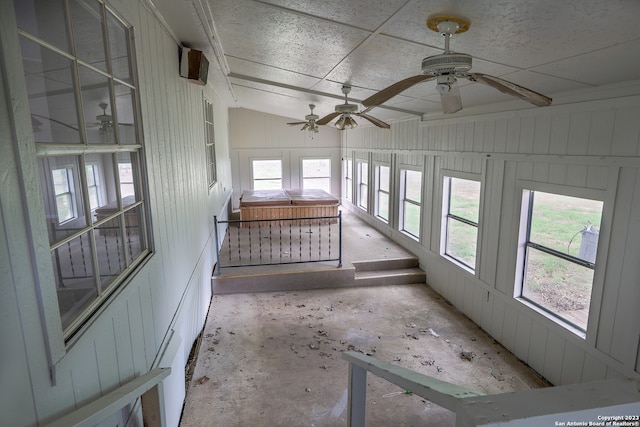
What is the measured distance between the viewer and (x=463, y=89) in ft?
12.6

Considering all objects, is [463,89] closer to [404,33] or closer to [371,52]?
[371,52]

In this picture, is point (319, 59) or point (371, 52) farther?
point (319, 59)

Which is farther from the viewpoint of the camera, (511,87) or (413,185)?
(413,185)

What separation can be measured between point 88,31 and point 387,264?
521 centimetres

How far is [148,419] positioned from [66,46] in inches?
80.3

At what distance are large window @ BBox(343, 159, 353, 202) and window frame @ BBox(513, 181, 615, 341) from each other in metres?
6.46

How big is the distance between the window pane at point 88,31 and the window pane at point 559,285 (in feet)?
12.9

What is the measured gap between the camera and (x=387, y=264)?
20.0 ft

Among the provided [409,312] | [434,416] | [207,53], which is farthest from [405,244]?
[207,53]

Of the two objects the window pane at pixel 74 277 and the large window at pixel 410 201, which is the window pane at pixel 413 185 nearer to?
the large window at pixel 410 201

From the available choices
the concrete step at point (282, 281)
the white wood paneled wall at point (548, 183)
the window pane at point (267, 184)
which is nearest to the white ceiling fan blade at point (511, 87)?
the white wood paneled wall at point (548, 183)

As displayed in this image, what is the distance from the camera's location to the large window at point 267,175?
1072 cm

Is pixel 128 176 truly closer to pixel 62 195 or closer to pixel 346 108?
pixel 62 195

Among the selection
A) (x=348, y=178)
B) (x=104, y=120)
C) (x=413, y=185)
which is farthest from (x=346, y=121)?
(x=348, y=178)
